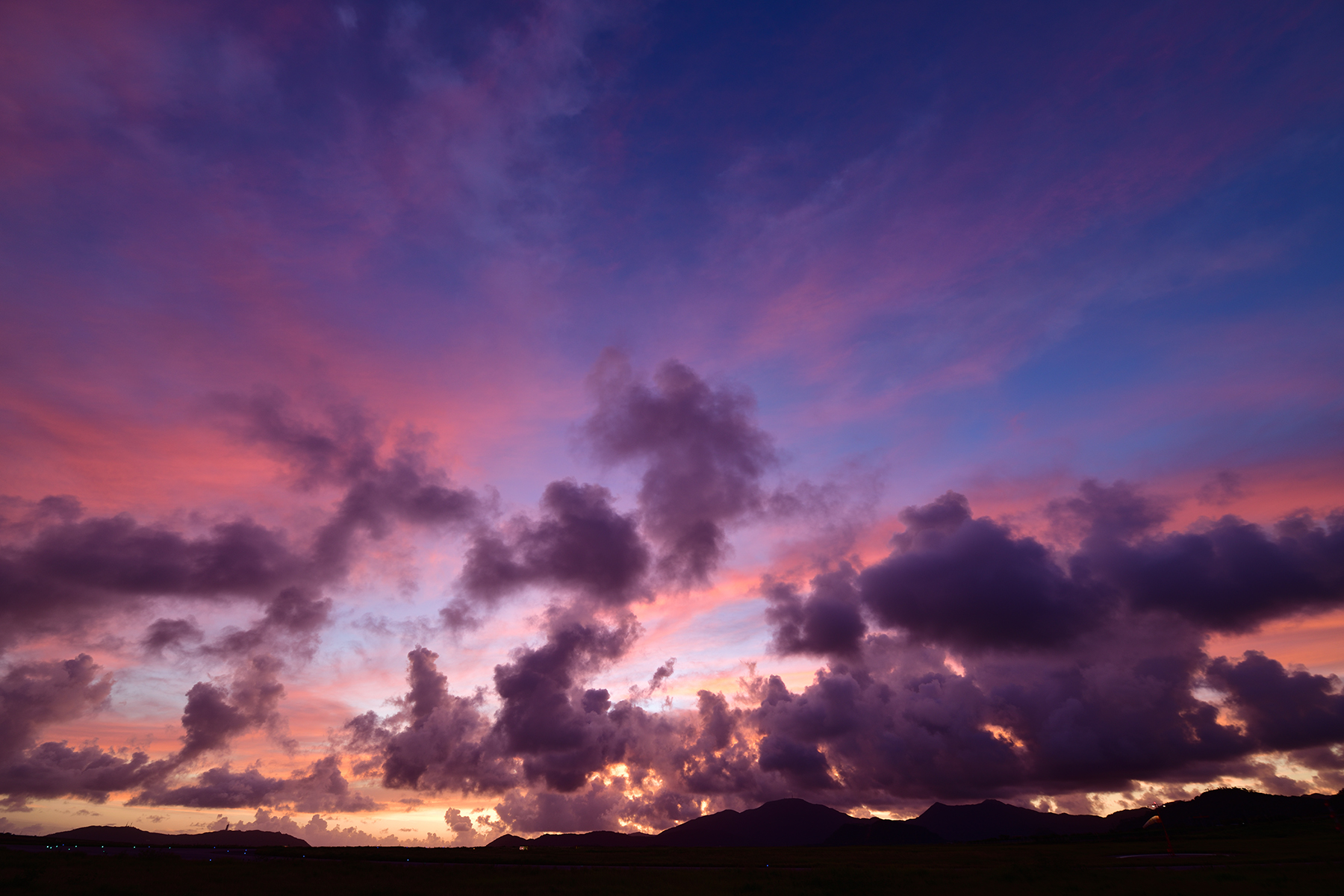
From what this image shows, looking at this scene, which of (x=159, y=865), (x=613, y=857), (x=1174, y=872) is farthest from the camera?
(x=613, y=857)

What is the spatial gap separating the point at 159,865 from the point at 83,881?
105 ft

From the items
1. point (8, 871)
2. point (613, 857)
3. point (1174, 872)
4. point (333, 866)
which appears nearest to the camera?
point (8, 871)

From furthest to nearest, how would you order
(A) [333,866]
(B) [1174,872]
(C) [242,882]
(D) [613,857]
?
(D) [613,857], (A) [333,866], (B) [1174,872], (C) [242,882]

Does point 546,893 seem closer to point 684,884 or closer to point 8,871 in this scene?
point 684,884

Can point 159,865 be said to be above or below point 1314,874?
above

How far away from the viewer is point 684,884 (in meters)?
89.3

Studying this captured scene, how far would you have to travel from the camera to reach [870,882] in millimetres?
88938

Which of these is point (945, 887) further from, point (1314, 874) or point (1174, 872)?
point (1314, 874)

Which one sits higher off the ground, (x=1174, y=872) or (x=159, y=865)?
(x=159, y=865)

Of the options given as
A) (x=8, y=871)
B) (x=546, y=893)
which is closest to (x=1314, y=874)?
(x=546, y=893)

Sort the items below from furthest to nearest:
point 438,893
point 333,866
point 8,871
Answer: point 333,866
point 8,871
point 438,893

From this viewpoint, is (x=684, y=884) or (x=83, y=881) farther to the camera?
(x=684, y=884)

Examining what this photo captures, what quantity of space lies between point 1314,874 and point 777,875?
72661mm

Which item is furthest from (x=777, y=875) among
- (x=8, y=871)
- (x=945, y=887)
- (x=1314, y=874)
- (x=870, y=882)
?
(x=8, y=871)
